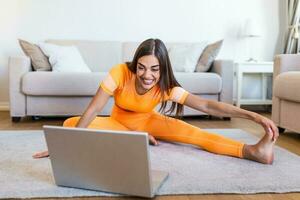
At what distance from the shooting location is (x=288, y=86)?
245cm

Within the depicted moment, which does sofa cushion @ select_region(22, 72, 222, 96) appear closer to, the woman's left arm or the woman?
the woman

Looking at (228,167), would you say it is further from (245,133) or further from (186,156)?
(245,133)

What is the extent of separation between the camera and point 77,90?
307 cm

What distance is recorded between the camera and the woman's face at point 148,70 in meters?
1.58

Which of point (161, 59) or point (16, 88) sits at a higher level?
point (161, 59)

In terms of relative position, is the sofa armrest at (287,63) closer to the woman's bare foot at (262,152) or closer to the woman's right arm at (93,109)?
the woman's bare foot at (262,152)

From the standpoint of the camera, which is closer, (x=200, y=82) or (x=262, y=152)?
(x=262, y=152)

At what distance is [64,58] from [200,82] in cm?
124

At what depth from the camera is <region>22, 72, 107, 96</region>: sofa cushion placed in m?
3.04

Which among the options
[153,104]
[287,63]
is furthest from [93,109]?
[287,63]

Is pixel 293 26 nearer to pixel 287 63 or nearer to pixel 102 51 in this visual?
pixel 287 63

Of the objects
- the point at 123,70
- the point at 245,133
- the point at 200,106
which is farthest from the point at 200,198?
the point at 245,133

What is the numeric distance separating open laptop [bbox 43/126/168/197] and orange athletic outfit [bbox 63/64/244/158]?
0.48m

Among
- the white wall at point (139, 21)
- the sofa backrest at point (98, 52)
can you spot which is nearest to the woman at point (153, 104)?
the sofa backrest at point (98, 52)
